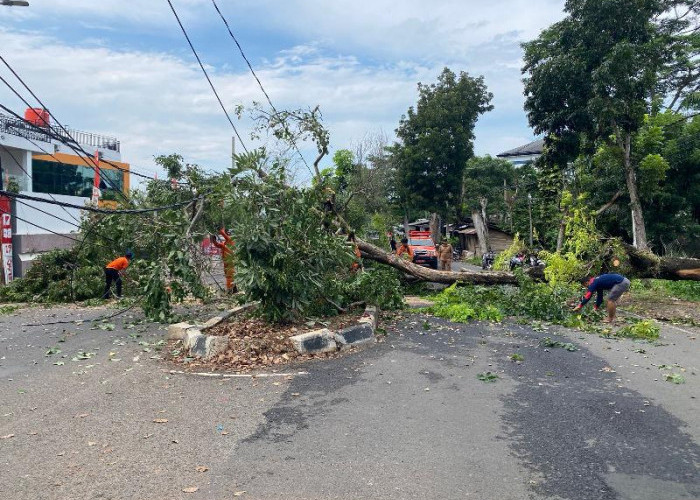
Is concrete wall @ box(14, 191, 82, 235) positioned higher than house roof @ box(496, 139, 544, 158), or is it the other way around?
house roof @ box(496, 139, 544, 158)

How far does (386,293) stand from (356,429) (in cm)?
585

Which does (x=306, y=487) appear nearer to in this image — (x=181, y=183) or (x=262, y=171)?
(x=262, y=171)

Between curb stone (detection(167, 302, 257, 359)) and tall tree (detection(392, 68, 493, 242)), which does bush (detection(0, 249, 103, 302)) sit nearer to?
curb stone (detection(167, 302, 257, 359))

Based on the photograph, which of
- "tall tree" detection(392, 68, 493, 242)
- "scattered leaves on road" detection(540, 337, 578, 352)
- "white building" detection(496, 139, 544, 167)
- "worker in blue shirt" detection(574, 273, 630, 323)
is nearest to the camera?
"scattered leaves on road" detection(540, 337, 578, 352)

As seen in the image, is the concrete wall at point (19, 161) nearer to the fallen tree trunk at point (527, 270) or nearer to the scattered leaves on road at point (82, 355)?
the fallen tree trunk at point (527, 270)

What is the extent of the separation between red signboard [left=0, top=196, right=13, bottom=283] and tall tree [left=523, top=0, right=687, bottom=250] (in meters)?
17.1

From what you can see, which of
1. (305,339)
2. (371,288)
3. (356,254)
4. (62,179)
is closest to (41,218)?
(62,179)

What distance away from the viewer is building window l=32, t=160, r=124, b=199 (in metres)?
29.7

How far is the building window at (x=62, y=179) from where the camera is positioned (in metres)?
29.7

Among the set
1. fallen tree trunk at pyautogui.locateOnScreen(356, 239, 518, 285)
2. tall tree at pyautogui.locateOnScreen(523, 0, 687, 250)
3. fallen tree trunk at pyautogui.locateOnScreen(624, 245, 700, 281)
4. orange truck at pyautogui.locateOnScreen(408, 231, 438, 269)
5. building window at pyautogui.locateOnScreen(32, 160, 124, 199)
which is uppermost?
tall tree at pyautogui.locateOnScreen(523, 0, 687, 250)

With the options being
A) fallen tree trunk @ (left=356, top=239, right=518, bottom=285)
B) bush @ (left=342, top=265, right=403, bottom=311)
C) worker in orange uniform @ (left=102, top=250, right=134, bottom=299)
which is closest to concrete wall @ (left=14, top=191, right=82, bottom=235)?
worker in orange uniform @ (left=102, top=250, right=134, bottom=299)

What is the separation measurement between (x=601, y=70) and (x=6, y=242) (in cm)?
1849

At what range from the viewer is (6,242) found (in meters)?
17.3

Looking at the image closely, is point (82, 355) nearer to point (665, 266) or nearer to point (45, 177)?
point (665, 266)
